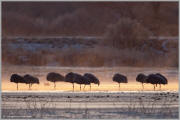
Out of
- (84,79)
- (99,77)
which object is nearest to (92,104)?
(84,79)

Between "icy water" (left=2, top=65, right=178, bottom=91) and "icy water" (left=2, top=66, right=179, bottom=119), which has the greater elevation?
"icy water" (left=2, top=65, right=178, bottom=91)

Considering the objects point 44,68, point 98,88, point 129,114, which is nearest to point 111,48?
point 44,68

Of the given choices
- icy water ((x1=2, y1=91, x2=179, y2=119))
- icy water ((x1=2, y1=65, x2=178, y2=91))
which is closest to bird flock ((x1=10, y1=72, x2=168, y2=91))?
icy water ((x1=2, y1=65, x2=178, y2=91))

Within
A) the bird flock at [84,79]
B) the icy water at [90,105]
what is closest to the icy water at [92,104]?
the icy water at [90,105]

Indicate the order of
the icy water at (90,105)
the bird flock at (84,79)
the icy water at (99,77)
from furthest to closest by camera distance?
the icy water at (99,77) → the bird flock at (84,79) → the icy water at (90,105)

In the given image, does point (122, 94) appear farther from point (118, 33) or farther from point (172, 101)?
point (118, 33)

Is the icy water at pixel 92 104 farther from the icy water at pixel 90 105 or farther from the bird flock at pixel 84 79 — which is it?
the bird flock at pixel 84 79

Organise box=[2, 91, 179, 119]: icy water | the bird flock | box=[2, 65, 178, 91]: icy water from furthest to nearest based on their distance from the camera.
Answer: box=[2, 65, 178, 91]: icy water < the bird flock < box=[2, 91, 179, 119]: icy water

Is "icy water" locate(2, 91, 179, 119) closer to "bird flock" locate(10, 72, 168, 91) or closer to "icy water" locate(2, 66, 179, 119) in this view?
"icy water" locate(2, 66, 179, 119)

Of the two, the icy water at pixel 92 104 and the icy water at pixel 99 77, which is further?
the icy water at pixel 99 77

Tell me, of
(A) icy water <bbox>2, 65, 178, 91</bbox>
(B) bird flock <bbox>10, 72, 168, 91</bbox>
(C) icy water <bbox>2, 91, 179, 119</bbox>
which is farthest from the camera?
(A) icy water <bbox>2, 65, 178, 91</bbox>

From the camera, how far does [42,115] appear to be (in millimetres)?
15148

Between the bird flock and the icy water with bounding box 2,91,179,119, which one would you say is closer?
the icy water with bounding box 2,91,179,119

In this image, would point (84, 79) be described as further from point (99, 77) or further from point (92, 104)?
point (92, 104)
